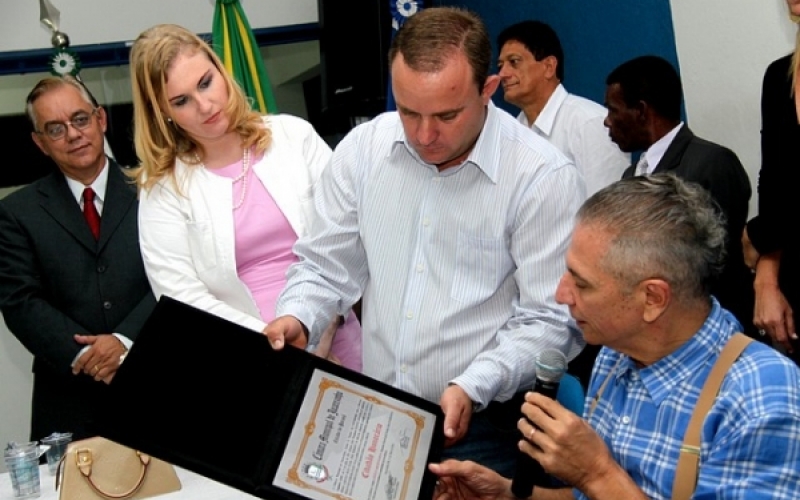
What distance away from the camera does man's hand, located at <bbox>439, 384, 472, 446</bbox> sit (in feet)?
5.33

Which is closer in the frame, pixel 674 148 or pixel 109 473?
pixel 109 473

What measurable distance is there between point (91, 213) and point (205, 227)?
2.59 feet

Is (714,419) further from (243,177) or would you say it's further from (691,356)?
(243,177)

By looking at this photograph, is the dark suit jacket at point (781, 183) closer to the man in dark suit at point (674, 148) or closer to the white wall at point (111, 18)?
the man in dark suit at point (674, 148)

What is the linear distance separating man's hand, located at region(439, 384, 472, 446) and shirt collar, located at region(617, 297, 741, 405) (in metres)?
0.38

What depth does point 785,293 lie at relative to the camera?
1994 millimetres

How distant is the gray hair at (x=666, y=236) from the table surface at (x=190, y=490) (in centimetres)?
92


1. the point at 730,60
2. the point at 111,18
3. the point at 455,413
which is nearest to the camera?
the point at 455,413

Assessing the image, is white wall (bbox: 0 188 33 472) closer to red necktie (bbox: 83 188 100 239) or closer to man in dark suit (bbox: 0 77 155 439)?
man in dark suit (bbox: 0 77 155 439)

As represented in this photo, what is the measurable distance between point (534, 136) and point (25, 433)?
4.09m

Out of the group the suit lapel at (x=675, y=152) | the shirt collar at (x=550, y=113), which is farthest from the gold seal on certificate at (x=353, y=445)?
the shirt collar at (x=550, y=113)

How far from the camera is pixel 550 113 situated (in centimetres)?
403

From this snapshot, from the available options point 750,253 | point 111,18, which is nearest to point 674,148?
point 750,253

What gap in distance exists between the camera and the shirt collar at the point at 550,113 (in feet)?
13.1
